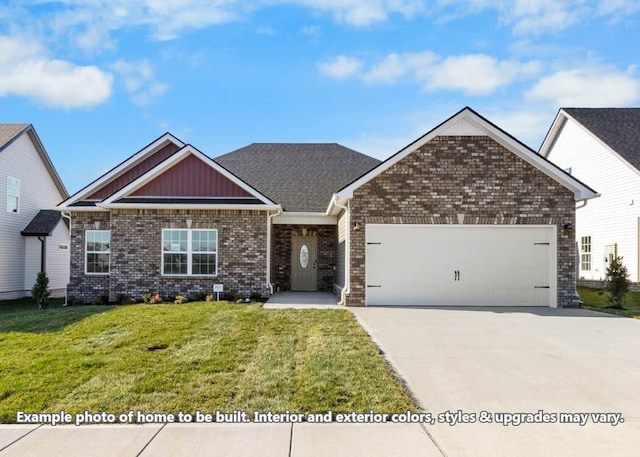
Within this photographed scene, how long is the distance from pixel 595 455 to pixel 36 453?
191 inches

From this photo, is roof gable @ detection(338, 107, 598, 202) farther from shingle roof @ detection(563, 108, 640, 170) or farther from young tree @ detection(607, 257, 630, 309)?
shingle roof @ detection(563, 108, 640, 170)

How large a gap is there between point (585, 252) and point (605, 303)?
7883mm

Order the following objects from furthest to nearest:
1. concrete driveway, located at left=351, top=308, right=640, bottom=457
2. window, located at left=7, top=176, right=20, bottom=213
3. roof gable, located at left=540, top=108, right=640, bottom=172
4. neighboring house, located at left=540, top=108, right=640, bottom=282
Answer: window, located at left=7, top=176, right=20, bottom=213, roof gable, located at left=540, top=108, right=640, bottom=172, neighboring house, located at left=540, top=108, right=640, bottom=282, concrete driveway, located at left=351, top=308, right=640, bottom=457

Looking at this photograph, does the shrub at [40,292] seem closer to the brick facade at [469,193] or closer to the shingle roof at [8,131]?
the shingle roof at [8,131]

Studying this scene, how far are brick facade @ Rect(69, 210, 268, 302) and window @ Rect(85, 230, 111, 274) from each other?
153 cm

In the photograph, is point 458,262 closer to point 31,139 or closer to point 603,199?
point 603,199

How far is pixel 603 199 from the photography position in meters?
21.3

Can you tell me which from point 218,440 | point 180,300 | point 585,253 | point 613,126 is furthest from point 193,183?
point 613,126

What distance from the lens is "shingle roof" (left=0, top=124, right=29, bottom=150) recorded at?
20.8m

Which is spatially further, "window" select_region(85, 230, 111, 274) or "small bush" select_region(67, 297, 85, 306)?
"window" select_region(85, 230, 111, 274)

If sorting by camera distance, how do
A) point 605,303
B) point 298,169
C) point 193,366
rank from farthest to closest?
point 298,169, point 605,303, point 193,366

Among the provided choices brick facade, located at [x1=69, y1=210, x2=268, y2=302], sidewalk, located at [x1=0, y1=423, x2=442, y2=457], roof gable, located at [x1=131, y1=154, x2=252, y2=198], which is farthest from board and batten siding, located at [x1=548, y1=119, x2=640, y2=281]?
sidewalk, located at [x1=0, y1=423, x2=442, y2=457]

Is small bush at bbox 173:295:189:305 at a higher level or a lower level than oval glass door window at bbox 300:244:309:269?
lower

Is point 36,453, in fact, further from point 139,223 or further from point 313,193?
point 313,193
